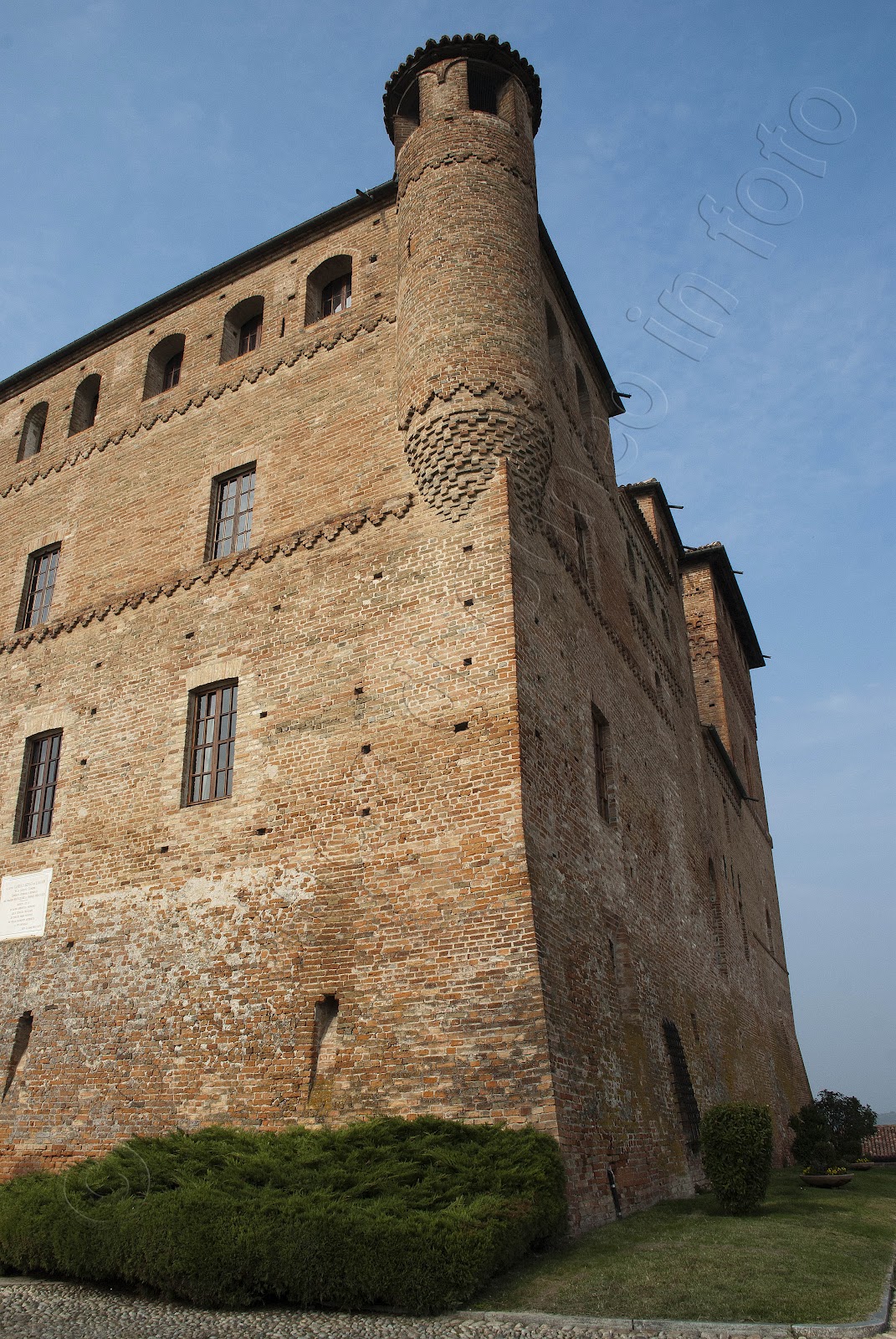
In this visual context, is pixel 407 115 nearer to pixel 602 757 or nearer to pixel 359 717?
pixel 359 717

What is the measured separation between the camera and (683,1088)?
14.1 metres

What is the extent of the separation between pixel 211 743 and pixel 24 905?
11.9ft

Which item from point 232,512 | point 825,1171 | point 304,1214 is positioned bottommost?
point 825,1171

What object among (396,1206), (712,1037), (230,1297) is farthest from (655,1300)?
(712,1037)

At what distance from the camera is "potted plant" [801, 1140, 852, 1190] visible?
14.8 m

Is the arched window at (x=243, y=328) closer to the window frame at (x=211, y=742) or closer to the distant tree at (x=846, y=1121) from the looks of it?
the window frame at (x=211, y=742)

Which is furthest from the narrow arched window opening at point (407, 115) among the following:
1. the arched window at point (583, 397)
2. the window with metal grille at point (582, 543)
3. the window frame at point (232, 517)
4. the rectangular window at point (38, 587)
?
the rectangular window at point (38, 587)

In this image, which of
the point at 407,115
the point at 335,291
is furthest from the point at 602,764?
the point at 407,115

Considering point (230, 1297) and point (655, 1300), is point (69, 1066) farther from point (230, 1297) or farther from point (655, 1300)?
point (655, 1300)

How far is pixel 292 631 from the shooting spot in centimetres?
1291

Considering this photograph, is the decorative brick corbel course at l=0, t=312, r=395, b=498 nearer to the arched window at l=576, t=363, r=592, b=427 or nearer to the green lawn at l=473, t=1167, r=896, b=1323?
the arched window at l=576, t=363, r=592, b=427

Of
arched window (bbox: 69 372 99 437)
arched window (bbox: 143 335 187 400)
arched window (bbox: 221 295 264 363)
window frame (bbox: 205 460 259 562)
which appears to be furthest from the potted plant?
arched window (bbox: 69 372 99 437)

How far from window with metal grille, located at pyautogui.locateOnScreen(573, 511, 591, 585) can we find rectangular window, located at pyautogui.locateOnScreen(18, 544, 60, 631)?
8655 millimetres

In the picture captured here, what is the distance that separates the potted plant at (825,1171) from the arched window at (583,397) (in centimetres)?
1243
